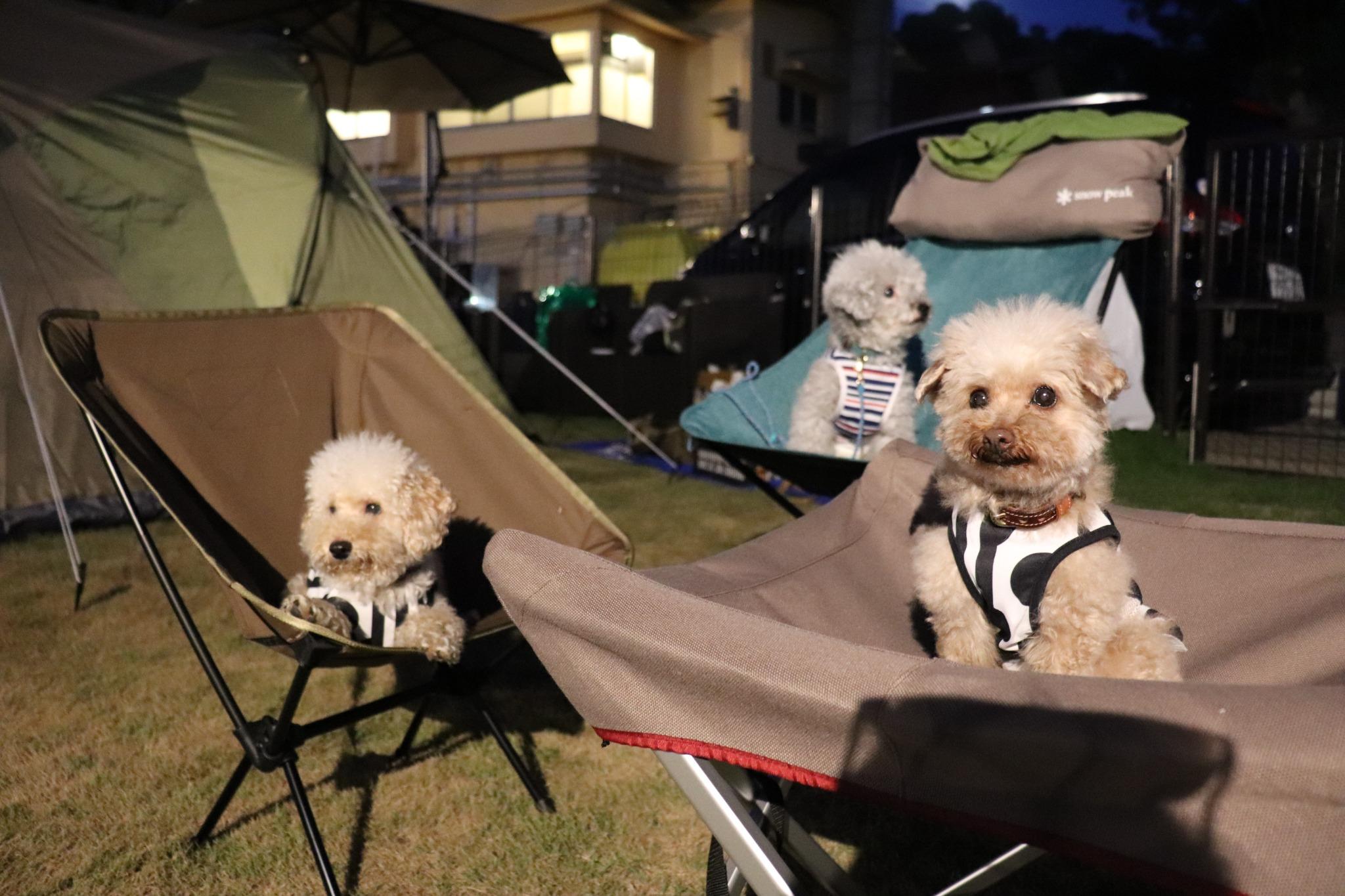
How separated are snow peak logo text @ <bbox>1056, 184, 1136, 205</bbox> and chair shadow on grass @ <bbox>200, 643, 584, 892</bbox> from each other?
91.2 inches

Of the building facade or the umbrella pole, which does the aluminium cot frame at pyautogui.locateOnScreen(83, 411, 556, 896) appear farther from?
the building facade

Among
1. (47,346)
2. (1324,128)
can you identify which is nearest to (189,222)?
(47,346)

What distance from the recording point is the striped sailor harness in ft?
11.7

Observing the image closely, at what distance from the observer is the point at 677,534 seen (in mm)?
5086

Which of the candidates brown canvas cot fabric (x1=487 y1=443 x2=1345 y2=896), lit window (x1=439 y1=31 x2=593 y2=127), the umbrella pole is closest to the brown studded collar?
brown canvas cot fabric (x1=487 y1=443 x2=1345 y2=896)

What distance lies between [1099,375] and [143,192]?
4.84 meters

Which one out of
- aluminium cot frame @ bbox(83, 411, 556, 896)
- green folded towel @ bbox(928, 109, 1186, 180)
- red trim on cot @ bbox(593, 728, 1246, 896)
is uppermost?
green folded towel @ bbox(928, 109, 1186, 180)

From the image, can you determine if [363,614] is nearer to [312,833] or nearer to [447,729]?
[312,833]

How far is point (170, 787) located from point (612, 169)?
16134 millimetres

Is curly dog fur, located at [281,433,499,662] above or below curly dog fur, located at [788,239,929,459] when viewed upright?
below

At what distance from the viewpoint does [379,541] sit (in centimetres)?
238

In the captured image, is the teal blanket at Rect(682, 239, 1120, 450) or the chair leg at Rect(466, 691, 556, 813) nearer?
the chair leg at Rect(466, 691, 556, 813)

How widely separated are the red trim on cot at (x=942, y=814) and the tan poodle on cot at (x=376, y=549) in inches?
40.6

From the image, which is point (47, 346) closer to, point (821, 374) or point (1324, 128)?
point (821, 374)
